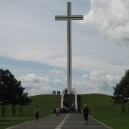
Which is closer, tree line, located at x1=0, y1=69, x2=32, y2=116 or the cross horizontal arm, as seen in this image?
tree line, located at x1=0, y1=69, x2=32, y2=116

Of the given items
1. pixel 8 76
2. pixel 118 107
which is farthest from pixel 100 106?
pixel 8 76

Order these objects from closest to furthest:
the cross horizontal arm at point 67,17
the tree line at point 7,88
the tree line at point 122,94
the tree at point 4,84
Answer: the tree at point 4,84
the tree line at point 7,88
the tree line at point 122,94
the cross horizontal arm at point 67,17

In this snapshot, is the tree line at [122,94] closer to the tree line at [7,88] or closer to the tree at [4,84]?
the tree line at [7,88]

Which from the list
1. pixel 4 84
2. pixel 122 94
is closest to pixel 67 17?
pixel 122 94

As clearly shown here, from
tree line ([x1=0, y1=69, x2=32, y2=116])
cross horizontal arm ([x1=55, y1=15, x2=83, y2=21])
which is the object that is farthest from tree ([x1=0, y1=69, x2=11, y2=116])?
cross horizontal arm ([x1=55, y1=15, x2=83, y2=21])

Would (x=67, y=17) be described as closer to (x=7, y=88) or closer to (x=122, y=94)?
(x=122, y=94)

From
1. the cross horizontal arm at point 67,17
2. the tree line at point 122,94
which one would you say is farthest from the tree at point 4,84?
the cross horizontal arm at point 67,17

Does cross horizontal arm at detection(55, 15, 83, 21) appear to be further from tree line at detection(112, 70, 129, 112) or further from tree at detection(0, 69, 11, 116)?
tree at detection(0, 69, 11, 116)

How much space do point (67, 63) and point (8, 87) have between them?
121ft

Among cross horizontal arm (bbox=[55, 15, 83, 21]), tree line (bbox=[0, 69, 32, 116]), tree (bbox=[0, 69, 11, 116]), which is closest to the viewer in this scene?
tree (bbox=[0, 69, 11, 116])

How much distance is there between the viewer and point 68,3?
310 feet

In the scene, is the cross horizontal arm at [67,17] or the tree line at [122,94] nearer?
the tree line at [122,94]

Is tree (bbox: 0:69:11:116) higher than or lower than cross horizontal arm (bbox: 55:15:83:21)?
lower

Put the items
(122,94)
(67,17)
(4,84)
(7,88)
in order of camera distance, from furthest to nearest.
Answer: (67,17) → (122,94) → (4,84) → (7,88)
